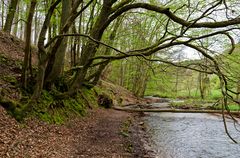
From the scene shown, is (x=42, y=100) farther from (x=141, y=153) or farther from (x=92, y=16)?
(x=92, y=16)

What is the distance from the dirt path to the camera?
22.8ft

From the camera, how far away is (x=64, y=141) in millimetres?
8828

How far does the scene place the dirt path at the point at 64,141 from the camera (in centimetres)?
696

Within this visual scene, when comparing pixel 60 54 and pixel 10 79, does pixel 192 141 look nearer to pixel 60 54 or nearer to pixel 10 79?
pixel 60 54

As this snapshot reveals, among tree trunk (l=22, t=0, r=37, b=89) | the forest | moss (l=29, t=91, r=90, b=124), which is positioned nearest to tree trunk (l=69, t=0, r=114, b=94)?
the forest

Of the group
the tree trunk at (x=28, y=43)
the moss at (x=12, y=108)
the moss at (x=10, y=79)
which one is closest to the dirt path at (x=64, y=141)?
the moss at (x=12, y=108)

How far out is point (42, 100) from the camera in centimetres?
1102

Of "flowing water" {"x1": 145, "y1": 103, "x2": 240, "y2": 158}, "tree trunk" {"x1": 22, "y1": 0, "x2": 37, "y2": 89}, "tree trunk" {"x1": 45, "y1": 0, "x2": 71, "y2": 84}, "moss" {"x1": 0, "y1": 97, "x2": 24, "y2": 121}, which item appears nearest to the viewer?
"moss" {"x1": 0, "y1": 97, "x2": 24, "y2": 121}

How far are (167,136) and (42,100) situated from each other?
5.98 metres

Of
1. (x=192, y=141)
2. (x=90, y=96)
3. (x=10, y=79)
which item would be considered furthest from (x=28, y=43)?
(x=90, y=96)

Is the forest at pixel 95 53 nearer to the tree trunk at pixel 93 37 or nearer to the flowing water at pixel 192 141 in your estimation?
the tree trunk at pixel 93 37

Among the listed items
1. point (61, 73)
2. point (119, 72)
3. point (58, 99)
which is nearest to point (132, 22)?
point (61, 73)

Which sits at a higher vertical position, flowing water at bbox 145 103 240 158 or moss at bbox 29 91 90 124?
moss at bbox 29 91 90 124

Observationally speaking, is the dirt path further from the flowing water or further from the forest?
the flowing water
